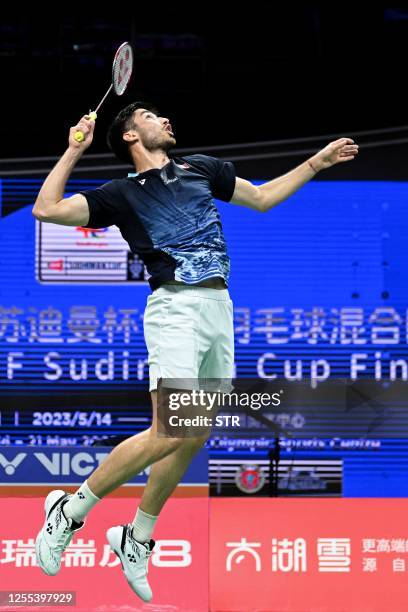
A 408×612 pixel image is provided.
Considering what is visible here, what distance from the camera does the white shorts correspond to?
16.8 feet

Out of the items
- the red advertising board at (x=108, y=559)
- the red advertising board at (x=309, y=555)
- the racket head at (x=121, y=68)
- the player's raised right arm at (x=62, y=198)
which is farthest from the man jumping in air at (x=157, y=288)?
the red advertising board at (x=309, y=555)

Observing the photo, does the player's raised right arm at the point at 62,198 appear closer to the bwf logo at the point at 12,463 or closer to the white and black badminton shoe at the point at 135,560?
the white and black badminton shoe at the point at 135,560

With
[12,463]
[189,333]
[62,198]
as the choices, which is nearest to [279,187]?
[189,333]

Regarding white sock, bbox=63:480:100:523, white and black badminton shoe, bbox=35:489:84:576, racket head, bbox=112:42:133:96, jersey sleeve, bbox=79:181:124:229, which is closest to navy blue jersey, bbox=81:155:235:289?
jersey sleeve, bbox=79:181:124:229

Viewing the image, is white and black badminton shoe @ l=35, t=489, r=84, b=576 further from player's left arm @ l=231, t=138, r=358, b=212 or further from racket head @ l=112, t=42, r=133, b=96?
racket head @ l=112, t=42, r=133, b=96

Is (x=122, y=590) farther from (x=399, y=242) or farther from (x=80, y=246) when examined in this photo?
(x=399, y=242)

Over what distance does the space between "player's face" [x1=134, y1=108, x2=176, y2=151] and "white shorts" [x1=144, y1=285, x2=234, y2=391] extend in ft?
2.07

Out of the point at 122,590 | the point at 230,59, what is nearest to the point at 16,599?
the point at 122,590

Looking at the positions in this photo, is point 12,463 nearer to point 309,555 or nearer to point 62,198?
point 309,555

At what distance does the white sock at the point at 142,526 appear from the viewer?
208 inches

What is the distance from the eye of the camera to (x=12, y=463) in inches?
286

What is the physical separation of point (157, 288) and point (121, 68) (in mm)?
1016

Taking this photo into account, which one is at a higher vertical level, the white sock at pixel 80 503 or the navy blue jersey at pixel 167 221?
the navy blue jersey at pixel 167 221

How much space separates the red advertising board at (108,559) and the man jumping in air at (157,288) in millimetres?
1645
